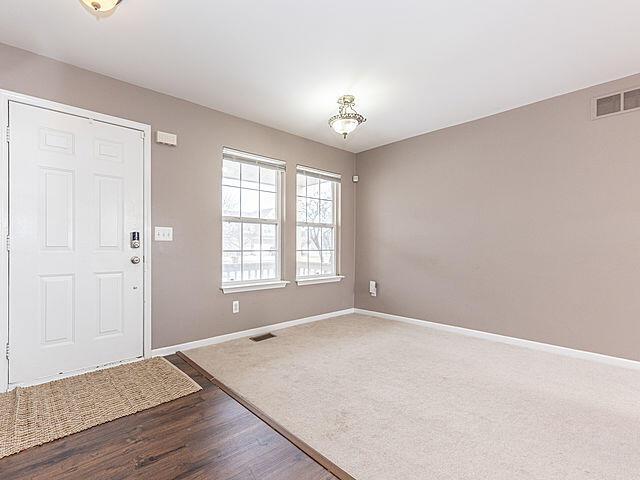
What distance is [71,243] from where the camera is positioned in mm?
2604

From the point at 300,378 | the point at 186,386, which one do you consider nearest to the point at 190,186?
the point at 186,386

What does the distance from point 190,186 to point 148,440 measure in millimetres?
2306

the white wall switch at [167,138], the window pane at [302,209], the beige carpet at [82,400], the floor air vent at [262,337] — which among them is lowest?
the floor air vent at [262,337]

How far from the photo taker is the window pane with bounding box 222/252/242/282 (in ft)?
12.0

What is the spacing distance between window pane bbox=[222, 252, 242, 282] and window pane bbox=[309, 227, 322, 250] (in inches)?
46.1

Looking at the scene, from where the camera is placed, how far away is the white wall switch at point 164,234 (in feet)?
10.1

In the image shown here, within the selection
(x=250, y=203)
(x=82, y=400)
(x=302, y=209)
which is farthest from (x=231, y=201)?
(x=82, y=400)

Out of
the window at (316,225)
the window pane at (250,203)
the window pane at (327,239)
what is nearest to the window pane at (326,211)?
the window at (316,225)

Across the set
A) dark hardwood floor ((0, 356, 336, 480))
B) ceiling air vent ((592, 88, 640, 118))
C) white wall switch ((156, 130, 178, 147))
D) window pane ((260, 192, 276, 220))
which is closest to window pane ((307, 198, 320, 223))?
window pane ((260, 192, 276, 220))

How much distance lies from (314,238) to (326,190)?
2.55 ft

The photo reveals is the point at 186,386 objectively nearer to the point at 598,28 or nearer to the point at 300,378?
the point at 300,378

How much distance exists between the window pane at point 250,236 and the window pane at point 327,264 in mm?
1188

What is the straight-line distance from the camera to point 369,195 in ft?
16.2

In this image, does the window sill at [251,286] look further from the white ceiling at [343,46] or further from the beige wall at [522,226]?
the white ceiling at [343,46]
